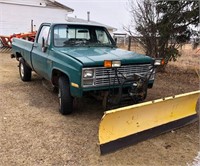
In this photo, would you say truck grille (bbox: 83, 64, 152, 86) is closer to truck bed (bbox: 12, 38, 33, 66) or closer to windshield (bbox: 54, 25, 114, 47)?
windshield (bbox: 54, 25, 114, 47)

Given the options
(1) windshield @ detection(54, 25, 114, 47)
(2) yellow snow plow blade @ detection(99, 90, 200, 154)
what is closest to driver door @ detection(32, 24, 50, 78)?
(1) windshield @ detection(54, 25, 114, 47)

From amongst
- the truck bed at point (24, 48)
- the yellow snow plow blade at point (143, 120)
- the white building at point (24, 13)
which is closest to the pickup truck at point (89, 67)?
the yellow snow plow blade at point (143, 120)

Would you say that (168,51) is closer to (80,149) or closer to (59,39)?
(59,39)

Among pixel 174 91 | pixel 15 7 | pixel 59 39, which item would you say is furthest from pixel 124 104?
pixel 15 7

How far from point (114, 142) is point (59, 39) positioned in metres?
2.89

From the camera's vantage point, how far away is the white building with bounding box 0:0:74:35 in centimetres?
1927

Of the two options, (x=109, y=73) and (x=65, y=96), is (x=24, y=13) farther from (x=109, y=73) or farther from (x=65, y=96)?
(x=109, y=73)

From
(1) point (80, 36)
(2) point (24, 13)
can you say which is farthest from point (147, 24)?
(2) point (24, 13)

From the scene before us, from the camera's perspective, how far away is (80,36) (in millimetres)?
6129

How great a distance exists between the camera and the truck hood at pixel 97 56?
15.0 feet

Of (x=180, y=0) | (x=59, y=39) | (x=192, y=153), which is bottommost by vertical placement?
(x=192, y=153)

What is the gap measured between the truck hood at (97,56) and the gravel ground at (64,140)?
4.00 ft

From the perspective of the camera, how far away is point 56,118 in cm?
515

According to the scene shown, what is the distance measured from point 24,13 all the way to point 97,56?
16.9 m
